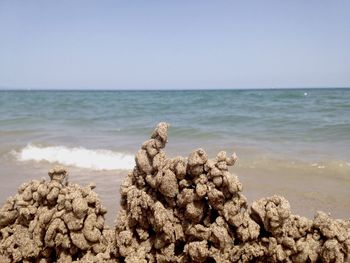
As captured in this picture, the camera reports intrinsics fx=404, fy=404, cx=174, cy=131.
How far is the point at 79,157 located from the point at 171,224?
756 centimetres

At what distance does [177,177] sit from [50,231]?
113 centimetres

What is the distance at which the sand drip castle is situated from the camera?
9.84 feet

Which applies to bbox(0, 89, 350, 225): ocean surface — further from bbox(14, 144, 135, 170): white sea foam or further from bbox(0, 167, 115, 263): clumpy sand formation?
bbox(0, 167, 115, 263): clumpy sand formation

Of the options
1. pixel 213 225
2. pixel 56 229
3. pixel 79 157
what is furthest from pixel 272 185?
pixel 79 157

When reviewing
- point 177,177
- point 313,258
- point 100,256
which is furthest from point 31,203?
point 313,258

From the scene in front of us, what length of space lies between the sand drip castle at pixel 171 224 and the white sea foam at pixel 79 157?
214 inches

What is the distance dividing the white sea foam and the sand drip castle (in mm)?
5426

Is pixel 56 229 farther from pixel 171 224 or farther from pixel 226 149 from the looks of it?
pixel 226 149

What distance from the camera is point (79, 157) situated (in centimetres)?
1033

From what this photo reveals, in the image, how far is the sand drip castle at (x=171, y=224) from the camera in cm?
300

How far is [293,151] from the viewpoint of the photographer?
10062mm

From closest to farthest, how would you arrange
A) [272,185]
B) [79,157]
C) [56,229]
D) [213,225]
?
[213,225], [56,229], [272,185], [79,157]

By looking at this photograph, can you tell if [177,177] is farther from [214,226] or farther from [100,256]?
[100,256]

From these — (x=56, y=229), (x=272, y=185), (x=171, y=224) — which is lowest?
(x=272, y=185)
